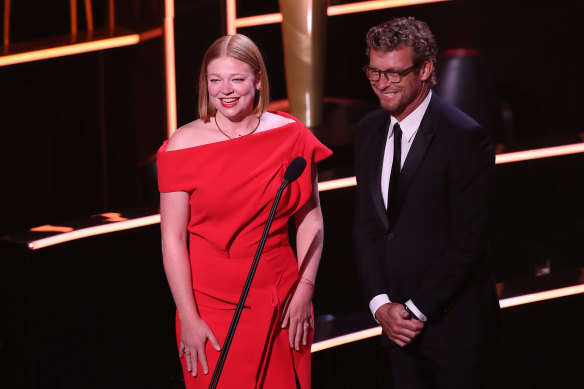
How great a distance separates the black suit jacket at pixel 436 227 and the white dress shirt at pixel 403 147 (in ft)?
0.04

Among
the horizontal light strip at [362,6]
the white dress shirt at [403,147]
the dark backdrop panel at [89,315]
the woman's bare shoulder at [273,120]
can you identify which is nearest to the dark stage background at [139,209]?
the dark backdrop panel at [89,315]

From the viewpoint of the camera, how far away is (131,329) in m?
2.59

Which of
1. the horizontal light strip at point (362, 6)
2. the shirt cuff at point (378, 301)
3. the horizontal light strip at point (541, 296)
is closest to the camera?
the shirt cuff at point (378, 301)

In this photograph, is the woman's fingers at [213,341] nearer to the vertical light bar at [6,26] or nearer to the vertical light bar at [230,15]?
the vertical light bar at [230,15]

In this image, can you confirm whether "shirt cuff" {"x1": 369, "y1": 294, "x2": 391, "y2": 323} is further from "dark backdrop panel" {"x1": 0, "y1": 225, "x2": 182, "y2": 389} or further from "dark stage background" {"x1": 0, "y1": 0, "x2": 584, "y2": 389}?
"dark backdrop panel" {"x1": 0, "y1": 225, "x2": 182, "y2": 389}

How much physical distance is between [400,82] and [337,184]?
0.95 metres

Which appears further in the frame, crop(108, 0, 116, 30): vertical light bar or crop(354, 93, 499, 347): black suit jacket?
crop(108, 0, 116, 30): vertical light bar

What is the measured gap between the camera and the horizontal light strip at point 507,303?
277 centimetres

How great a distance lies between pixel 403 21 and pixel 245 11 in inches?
65.6

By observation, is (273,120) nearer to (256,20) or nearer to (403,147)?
(403,147)

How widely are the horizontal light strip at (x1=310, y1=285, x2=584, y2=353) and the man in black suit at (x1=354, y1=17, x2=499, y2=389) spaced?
1.62 ft

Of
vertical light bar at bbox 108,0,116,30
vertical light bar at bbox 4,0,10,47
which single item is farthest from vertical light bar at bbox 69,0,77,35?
vertical light bar at bbox 4,0,10,47

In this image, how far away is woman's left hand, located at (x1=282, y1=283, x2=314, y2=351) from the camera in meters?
2.12

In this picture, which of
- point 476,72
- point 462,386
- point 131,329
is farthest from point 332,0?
point 462,386
